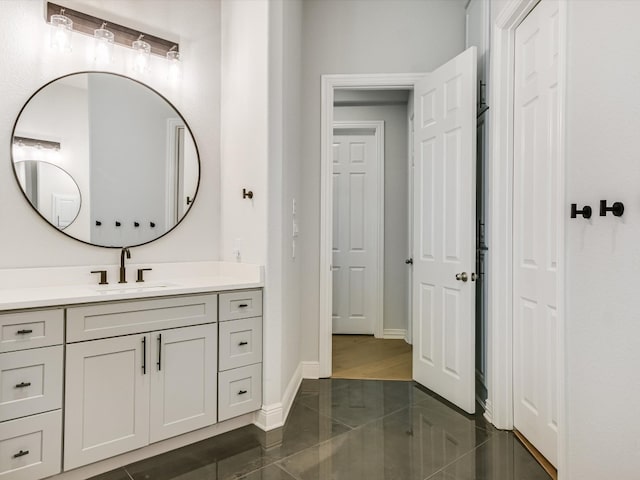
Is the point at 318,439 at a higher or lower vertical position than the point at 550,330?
lower

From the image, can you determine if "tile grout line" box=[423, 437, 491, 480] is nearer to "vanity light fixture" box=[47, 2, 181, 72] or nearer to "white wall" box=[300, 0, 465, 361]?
"white wall" box=[300, 0, 465, 361]

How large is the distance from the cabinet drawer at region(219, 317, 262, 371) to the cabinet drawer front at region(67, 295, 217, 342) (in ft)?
0.44

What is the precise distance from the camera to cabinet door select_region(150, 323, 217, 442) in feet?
6.82

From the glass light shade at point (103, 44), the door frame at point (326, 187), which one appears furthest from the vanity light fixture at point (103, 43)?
the door frame at point (326, 187)

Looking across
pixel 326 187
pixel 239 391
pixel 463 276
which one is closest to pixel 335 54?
pixel 326 187

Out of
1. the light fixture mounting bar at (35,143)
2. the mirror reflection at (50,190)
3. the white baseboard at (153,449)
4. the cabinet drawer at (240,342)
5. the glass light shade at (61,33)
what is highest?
the glass light shade at (61,33)

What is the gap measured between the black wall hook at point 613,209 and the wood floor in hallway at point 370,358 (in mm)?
2355

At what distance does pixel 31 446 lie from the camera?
1696 mm

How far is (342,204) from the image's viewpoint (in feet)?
16.2

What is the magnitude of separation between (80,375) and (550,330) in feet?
7.55

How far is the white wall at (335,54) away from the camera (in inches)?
132

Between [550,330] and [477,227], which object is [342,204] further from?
[550,330]

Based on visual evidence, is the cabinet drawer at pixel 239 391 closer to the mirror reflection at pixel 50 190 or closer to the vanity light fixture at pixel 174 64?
the mirror reflection at pixel 50 190

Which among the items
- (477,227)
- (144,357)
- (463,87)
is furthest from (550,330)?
(144,357)
